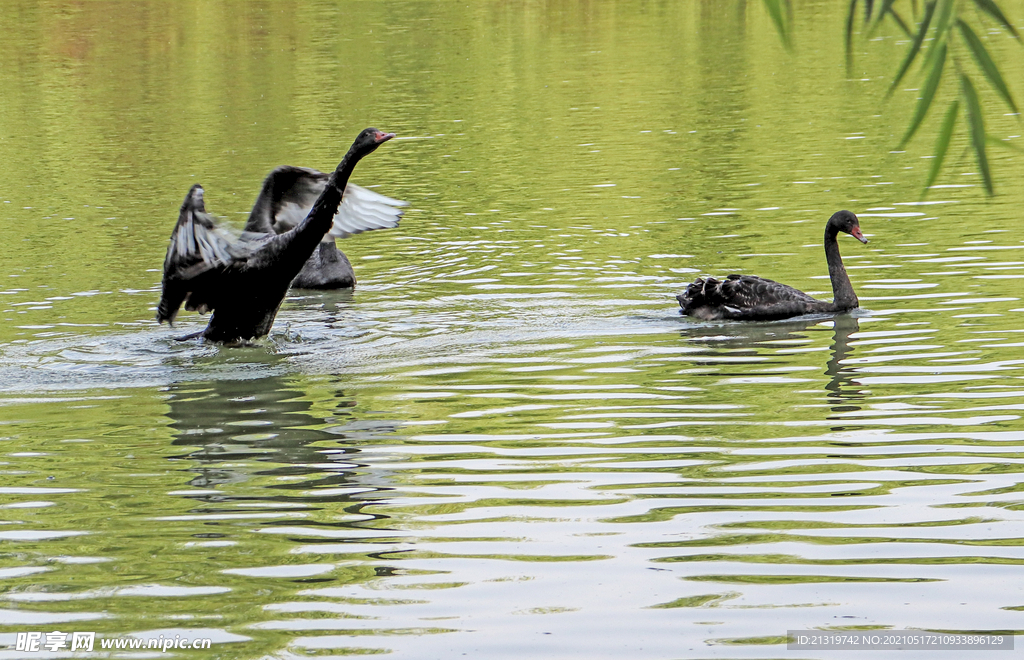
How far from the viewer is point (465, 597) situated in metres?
5.44

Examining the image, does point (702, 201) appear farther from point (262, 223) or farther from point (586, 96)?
point (586, 96)

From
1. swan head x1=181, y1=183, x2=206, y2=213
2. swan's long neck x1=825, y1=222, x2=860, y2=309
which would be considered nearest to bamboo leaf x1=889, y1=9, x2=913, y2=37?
swan head x1=181, y1=183, x2=206, y2=213

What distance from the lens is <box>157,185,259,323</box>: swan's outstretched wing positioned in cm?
916

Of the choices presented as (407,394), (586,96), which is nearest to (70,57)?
(586,96)

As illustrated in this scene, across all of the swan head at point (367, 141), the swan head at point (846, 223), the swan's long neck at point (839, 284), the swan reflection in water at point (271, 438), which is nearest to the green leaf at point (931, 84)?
the swan reflection in water at point (271, 438)

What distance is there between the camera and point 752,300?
1110 cm

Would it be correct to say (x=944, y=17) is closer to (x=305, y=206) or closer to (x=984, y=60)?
(x=984, y=60)

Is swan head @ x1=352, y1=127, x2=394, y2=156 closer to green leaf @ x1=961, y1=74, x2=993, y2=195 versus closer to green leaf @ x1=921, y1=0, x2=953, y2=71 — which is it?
green leaf @ x1=921, y1=0, x2=953, y2=71

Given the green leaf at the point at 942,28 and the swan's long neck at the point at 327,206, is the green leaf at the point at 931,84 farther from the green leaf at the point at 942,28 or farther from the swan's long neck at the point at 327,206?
the swan's long neck at the point at 327,206

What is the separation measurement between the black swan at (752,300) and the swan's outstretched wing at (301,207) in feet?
7.68

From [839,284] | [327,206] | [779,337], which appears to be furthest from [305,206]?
[839,284]

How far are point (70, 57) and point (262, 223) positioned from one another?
29209mm

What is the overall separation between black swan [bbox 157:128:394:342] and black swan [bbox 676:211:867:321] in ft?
9.36

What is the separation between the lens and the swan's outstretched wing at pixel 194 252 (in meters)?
9.16
